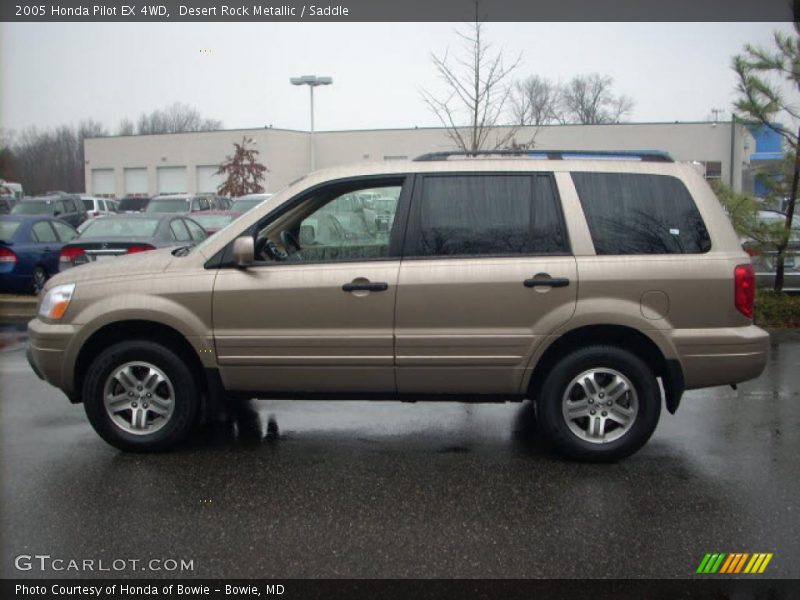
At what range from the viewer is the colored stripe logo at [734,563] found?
3676mm

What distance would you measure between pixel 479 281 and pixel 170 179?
46.9 metres

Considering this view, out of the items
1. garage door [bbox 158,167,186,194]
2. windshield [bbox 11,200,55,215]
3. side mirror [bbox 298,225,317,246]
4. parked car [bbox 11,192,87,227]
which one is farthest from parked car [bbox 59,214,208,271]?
garage door [bbox 158,167,186,194]

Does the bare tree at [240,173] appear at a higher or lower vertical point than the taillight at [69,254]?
higher

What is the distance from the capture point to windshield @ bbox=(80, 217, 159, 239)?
1202cm

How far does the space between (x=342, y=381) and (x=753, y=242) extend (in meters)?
8.38

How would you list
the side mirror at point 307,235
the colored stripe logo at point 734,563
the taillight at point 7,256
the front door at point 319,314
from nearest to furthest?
the colored stripe logo at point 734,563 < the front door at point 319,314 < the side mirror at point 307,235 < the taillight at point 7,256

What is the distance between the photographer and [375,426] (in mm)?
6078

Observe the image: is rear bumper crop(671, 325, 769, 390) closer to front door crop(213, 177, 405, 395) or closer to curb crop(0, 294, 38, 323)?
front door crop(213, 177, 405, 395)

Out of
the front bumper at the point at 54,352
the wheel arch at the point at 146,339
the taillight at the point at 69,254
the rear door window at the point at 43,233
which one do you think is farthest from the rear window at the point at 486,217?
the rear door window at the point at 43,233

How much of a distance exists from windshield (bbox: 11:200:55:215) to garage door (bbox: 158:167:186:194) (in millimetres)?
24419

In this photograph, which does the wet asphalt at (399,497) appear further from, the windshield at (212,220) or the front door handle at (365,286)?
the windshield at (212,220)
